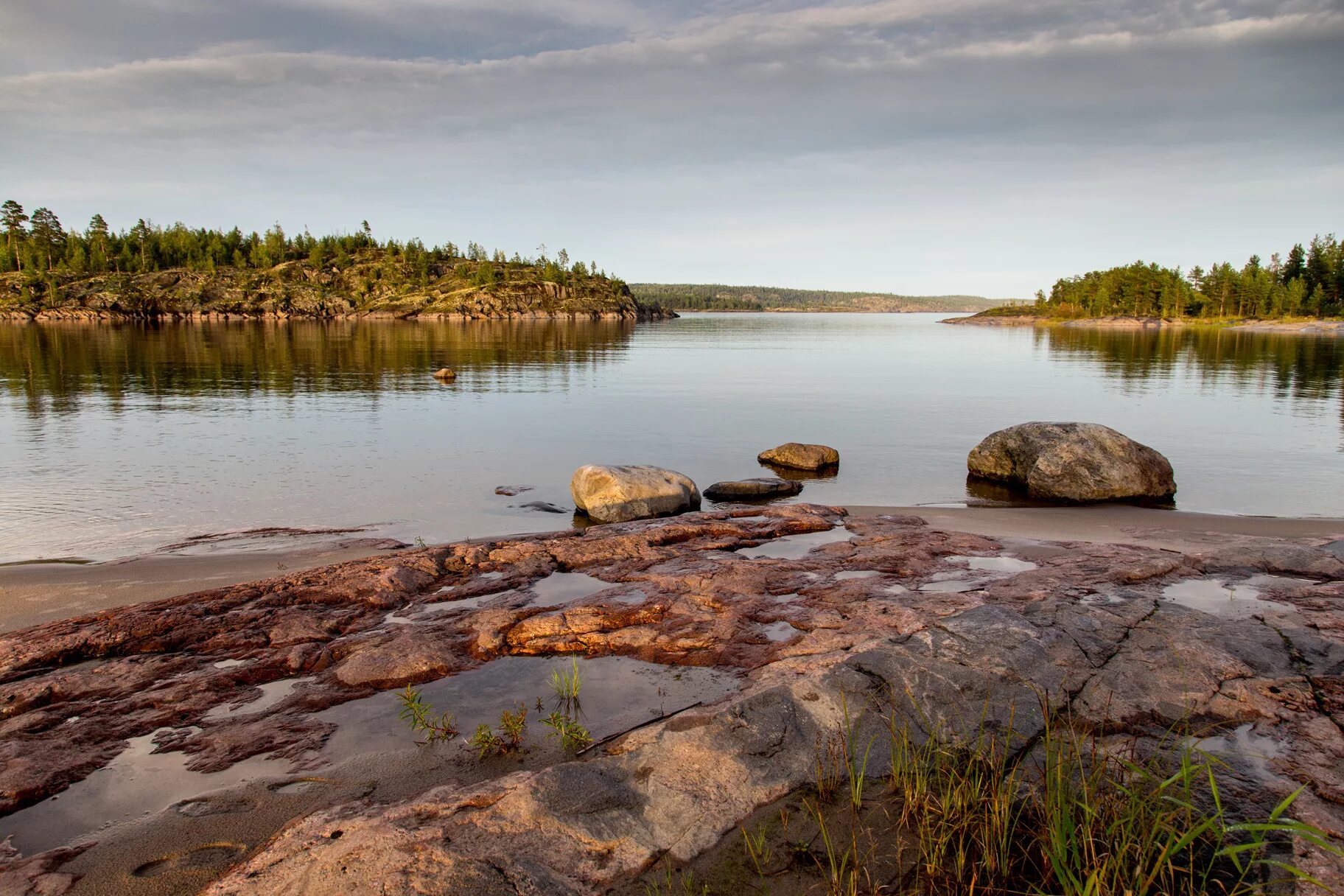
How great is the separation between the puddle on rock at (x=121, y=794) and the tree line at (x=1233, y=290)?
503ft

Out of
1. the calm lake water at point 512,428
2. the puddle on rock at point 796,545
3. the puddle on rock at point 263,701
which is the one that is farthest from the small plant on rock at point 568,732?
the calm lake water at point 512,428

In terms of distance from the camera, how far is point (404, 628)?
754 cm

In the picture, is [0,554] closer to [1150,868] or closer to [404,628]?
[404,628]

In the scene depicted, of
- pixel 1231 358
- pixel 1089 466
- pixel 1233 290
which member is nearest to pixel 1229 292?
pixel 1233 290

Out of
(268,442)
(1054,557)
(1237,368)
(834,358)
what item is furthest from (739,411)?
(1237,368)

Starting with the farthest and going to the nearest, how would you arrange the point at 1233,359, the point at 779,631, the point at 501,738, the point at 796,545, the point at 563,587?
the point at 1233,359 < the point at 796,545 < the point at 563,587 < the point at 779,631 < the point at 501,738

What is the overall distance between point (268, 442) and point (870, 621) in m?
20.0

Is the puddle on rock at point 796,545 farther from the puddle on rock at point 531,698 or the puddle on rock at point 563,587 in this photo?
the puddle on rock at point 531,698

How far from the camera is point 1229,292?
131250 mm

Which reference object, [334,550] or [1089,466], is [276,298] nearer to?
[334,550]

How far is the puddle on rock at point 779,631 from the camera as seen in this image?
23.6ft

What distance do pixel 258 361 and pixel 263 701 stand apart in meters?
50.6

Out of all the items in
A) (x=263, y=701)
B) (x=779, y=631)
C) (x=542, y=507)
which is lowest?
(x=542, y=507)

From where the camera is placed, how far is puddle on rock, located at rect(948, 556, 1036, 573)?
9.48 m
